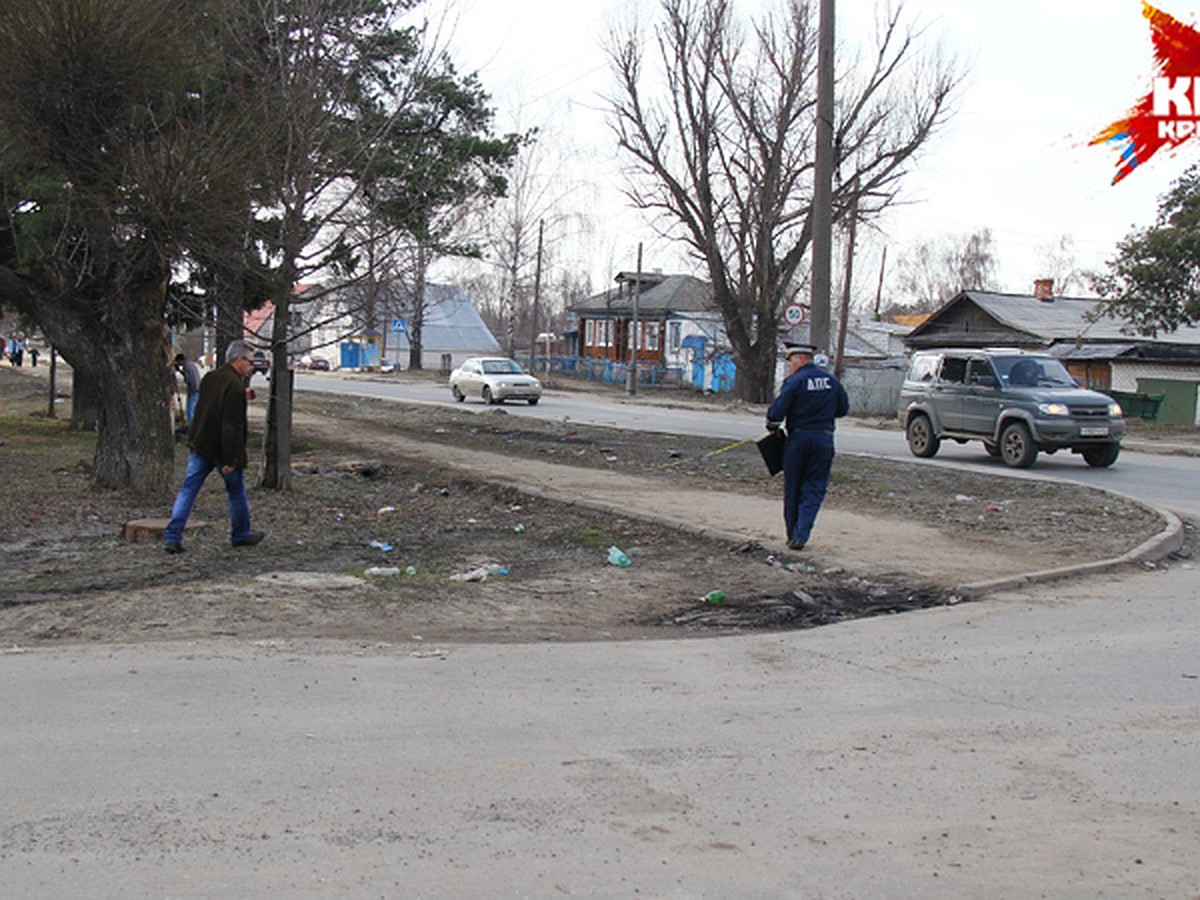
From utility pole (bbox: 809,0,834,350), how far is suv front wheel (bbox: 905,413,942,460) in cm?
573

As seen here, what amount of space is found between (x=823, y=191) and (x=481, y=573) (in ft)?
32.6

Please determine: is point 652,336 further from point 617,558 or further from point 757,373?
point 617,558

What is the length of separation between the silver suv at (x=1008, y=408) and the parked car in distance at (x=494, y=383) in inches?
734

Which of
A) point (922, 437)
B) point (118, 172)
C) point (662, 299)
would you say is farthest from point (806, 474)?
point (662, 299)

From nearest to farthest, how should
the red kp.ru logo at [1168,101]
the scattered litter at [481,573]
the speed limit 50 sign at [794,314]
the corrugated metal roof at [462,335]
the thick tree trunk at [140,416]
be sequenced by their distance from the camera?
the red kp.ru logo at [1168,101], the scattered litter at [481,573], the thick tree trunk at [140,416], the speed limit 50 sign at [794,314], the corrugated metal roof at [462,335]

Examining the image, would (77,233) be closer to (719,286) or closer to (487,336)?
(719,286)

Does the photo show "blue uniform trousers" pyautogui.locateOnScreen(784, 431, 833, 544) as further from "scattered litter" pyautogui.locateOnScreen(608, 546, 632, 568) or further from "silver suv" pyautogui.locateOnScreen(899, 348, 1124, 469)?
"silver suv" pyautogui.locateOnScreen(899, 348, 1124, 469)

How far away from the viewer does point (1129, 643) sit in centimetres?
737

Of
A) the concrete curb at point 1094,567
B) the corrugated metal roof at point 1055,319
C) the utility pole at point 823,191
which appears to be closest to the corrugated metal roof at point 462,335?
the corrugated metal roof at point 1055,319

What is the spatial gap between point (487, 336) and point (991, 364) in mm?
75201

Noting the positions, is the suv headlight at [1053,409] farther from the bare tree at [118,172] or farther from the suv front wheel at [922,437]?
the bare tree at [118,172]

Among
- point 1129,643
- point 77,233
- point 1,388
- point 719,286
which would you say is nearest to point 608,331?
point 719,286

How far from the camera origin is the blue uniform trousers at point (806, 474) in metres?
10.3

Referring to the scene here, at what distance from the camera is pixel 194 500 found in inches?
411
